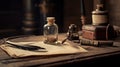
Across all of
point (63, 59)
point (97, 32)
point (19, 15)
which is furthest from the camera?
point (19, 15)

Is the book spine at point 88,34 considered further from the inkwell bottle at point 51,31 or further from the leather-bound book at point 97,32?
the inkwell bottle at point 51,31

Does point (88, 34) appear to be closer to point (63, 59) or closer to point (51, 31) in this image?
point (51, 31)

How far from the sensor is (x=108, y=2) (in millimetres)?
2691

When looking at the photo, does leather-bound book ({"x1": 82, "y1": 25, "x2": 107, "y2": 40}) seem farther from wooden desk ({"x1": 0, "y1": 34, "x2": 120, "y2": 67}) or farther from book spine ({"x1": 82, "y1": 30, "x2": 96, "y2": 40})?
wooden desk ({"x1": 0, "y1": 34, "x2": 120, "y2": 67})

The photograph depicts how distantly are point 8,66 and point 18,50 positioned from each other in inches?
8.1

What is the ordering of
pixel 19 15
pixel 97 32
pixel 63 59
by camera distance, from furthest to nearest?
1. pixel 19 15
2. pixel 97 32
3. pixel 63 59

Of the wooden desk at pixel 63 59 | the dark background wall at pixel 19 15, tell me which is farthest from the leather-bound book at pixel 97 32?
the dark background wall at pixel 19 15

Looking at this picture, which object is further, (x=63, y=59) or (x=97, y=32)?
(x=97, y=32)

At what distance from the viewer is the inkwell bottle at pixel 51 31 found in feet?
4.44

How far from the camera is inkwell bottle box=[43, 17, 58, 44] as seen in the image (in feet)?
4.44

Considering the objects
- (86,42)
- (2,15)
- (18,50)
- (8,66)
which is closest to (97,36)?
(86,42)

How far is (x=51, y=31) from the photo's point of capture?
141cm

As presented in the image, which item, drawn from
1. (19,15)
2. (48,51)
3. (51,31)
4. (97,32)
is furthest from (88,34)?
(19,15)

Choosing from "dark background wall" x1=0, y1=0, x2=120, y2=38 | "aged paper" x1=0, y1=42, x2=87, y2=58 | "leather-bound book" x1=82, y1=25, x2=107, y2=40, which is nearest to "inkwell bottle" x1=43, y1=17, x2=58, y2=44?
"aged paper" x1=0, y1=42, x2=87, y2=58
